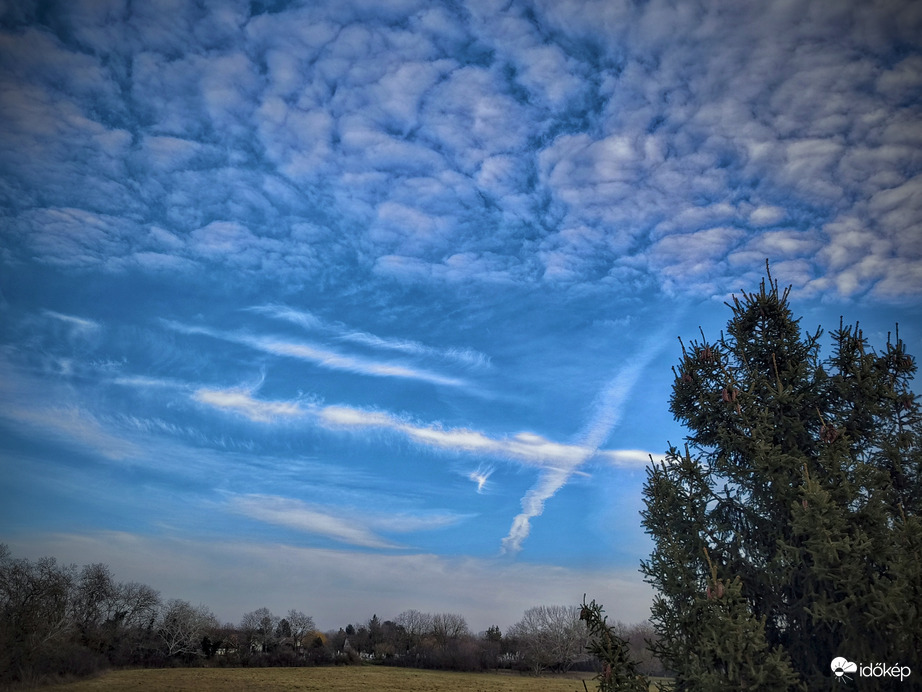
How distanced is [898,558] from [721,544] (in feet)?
7.65

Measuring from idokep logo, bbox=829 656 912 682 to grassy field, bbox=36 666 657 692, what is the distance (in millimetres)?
35845

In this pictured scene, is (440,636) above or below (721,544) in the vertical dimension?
below

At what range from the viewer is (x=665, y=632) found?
857 centimetres

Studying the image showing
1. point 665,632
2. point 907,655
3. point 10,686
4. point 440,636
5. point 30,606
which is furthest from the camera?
point 440,636

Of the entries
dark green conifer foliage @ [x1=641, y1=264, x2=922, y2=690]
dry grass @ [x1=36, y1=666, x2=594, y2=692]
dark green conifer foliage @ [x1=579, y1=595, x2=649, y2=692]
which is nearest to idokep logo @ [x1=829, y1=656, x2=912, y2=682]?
dark green conifer foliage @ [x1=641, y1=264, x2=922, y2=690]

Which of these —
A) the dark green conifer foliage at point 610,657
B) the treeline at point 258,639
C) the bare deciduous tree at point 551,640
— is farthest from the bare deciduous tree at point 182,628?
the dark green conifer foliage at point 610,657

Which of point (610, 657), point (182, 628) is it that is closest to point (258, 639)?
point (182, 628)

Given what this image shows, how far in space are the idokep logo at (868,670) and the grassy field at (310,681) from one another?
35.8m

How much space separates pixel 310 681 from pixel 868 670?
158 ft

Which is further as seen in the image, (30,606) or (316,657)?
(316,657)

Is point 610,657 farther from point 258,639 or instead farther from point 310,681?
point 258,639

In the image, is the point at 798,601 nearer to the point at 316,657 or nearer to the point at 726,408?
the point at 726,408

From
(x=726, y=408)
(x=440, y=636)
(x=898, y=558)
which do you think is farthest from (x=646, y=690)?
(x=440, y=636)

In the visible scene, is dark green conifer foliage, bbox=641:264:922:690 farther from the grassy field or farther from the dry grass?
the dry grass
